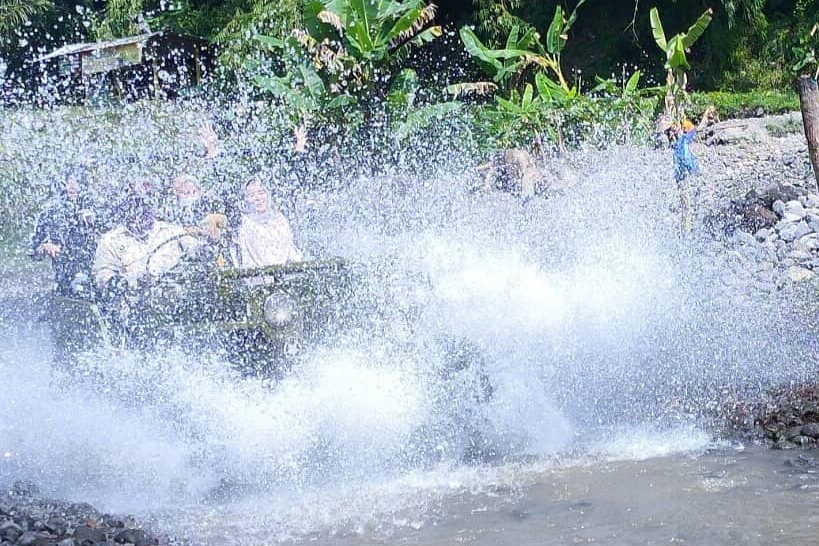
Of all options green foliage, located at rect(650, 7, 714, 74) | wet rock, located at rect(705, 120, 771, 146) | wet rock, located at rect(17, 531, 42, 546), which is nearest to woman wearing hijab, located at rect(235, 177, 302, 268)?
wet rock, located at rect(17, 531, 42, 546)

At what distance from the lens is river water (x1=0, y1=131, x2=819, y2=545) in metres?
6.50

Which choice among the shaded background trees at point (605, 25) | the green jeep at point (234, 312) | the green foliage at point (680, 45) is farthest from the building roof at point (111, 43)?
the green jeep at point (234, 312)

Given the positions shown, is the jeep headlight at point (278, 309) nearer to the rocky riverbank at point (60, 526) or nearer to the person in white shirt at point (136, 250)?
the person in white shirt at point (136, 250)

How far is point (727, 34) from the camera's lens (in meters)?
23.2

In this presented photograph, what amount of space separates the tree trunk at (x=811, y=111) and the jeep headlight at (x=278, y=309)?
163 inches

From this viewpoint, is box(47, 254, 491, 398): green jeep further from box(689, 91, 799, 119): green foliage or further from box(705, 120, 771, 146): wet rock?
box(689, 91, 799, 119): green foliage

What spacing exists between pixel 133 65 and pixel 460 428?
73.3 ft

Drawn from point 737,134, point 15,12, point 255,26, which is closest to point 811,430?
point 737,134

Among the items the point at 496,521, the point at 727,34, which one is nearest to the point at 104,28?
the point at 727,34

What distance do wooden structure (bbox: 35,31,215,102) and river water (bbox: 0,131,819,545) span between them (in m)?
18.1

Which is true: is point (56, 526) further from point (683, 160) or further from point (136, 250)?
point (683, 160)

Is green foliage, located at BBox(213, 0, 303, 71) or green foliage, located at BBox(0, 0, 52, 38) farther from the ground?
green foliage, located at BBox(0, 0, 52, 38)

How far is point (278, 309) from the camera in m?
7.85

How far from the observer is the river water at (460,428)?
6500 millimetres
